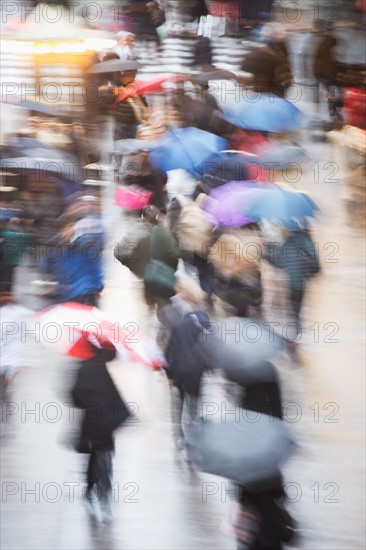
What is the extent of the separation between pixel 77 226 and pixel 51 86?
9157 mm

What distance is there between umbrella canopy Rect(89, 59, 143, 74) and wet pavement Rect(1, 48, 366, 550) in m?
5.79

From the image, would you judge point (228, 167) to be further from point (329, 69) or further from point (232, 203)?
point (329, 69)

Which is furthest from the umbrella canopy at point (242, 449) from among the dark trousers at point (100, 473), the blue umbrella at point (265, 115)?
the blue umbrella at point (265, 115)

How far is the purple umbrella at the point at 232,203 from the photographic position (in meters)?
11.0

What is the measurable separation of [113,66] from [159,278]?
8409mm

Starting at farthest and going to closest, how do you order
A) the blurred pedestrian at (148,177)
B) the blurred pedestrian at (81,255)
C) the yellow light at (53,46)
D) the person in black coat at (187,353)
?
1. the yellow light at (53,46)
2. the blurred pedestrian at (148,177)
3. the blurred pedestrian at (81,255)
4. the person in black coat at (187,353)

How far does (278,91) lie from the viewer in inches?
670

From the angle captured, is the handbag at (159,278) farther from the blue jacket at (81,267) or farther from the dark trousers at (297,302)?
the dark trousers at (297,302)

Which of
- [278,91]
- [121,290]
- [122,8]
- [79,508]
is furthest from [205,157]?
[122,8]

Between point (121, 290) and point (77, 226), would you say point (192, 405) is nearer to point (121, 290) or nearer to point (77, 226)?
point (77, 226)

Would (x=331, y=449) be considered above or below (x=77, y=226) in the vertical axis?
below

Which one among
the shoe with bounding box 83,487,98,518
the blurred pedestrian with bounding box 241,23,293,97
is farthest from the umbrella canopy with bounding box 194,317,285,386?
the blurred pedestrian with bounding box 241,23,293,97

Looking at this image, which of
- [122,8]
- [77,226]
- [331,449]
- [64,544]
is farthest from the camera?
[122,8]

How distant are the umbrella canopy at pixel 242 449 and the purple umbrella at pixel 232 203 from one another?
505 centimetres
